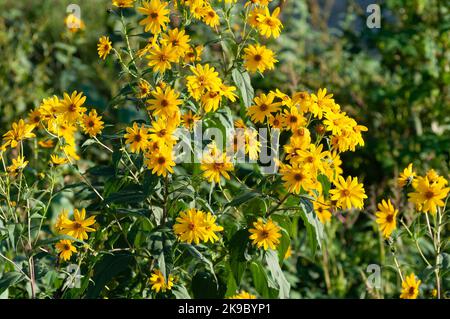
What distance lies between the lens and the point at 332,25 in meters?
9.24

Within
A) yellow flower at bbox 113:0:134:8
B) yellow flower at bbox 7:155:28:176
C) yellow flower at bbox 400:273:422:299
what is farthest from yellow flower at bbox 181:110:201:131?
yellow flower at bbox 400:273:422:299

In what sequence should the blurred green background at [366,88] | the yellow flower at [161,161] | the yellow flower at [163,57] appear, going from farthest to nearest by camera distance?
the blurred green background at [366,88]
the yellow flower at [163,57]
the yellow flower at [161,161]

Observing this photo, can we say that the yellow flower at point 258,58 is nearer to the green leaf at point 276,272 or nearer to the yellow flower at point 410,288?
the green leaf at point 276,272

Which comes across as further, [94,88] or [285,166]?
[94,88]

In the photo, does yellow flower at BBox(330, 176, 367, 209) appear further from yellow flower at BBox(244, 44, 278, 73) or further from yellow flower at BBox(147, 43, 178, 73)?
yellow flower at BBox(147, 43, 178, 73)

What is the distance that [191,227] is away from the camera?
225 cm

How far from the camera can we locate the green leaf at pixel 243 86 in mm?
2490

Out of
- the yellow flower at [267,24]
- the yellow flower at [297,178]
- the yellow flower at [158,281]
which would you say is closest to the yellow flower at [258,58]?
the yellow flower at [267,24]

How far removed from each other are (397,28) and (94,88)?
2.31m

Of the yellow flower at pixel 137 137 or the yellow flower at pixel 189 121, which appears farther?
the yellow flower at pixel 189 121

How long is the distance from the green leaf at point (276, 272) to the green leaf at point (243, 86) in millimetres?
483

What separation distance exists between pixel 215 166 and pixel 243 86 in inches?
14.1
